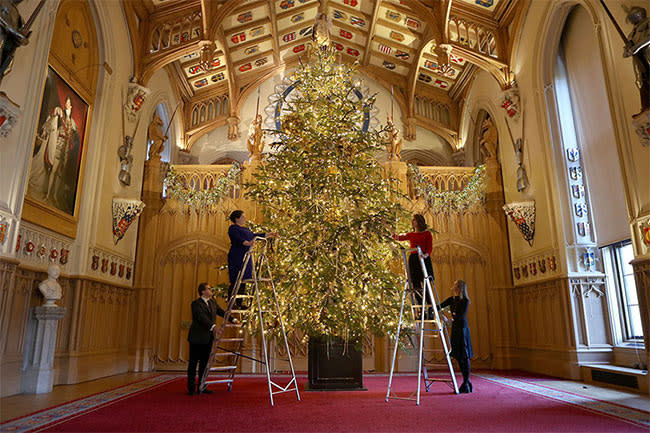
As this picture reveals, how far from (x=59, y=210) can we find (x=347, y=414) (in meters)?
5.14

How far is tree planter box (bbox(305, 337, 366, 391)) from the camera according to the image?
541cm

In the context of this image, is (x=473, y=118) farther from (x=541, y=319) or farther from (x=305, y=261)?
(x=305, y=261)

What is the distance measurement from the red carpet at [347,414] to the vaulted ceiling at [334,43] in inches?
243

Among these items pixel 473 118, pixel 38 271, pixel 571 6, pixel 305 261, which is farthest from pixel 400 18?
pixel 38 271

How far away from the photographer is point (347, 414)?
383cm

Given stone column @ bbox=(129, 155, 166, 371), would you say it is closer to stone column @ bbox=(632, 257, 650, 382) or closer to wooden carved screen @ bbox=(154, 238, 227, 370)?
wooden carved screen @ bbox=(154, 238, 227, 370)

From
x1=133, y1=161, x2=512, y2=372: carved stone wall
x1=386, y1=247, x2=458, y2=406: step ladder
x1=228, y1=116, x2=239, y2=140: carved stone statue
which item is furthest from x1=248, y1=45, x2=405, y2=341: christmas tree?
x1=228, y1=116, x2=239, y2=140: carved stone statue

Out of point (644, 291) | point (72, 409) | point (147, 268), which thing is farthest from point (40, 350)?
point (644, 291)

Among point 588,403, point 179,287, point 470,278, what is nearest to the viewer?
point 588,403

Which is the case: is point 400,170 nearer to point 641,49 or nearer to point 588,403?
point 641,49

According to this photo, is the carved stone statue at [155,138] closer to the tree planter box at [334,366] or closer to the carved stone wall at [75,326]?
the carved stone wall at [75,326]

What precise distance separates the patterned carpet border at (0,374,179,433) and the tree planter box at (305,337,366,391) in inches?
88.1

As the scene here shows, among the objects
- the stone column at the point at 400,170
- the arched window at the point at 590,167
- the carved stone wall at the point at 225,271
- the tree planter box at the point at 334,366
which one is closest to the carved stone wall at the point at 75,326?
the carved stone wall at the point at 225,271

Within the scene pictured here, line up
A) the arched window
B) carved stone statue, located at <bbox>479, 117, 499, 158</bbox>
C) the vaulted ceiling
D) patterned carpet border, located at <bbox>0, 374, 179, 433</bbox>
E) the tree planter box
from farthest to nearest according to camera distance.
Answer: carved stone statue, located at <bbox>479, 117, 499, 158</bbox> → the vaulted ceiling → the arched window → the tree planter box → patterned carpet border, located at <bbox>0, 374, 179, 433</bbox>
